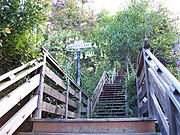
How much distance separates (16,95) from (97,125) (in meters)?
0.91

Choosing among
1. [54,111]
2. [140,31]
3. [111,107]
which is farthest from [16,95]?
[140,31]

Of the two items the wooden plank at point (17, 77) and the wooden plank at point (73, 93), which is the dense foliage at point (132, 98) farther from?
the wooden plank at point (17, 77)

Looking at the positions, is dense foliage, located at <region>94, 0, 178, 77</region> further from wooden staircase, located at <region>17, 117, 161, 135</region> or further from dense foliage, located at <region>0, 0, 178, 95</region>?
wooden staircase, located at <region>17, 117, 161, 135</region>

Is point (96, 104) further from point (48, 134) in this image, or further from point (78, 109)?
point (48, 134)

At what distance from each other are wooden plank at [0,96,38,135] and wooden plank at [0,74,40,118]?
0.43 feet

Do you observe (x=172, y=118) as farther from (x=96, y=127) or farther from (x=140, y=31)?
(x=140, y=31)

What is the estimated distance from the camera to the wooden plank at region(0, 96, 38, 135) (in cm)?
167

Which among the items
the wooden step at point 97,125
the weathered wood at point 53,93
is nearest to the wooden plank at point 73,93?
the weathered wood at point 53,93

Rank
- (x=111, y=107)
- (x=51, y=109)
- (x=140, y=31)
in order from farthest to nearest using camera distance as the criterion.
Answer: (x=140, y=31)
(x=111, y=107)
(x=51, y=109)

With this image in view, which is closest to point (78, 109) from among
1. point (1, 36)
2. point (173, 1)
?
point (1, 36)

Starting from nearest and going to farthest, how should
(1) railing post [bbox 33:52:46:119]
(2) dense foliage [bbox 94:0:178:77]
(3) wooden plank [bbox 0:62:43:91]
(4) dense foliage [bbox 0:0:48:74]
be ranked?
(3) wooden plank [bbox 0:62:43:91]
(4) dense foliage [bbox 0:0:48:74]
(1) railing post [bbox 33:52:46:119]
(2) dense foliage [bbox 94:0:178:77]

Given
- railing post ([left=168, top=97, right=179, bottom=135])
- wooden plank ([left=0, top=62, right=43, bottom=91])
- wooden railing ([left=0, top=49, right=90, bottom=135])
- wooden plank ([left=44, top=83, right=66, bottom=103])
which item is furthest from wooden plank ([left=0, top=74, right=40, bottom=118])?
railing post ([left=168, top=97, right=179, bottom=135])

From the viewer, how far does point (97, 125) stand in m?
2.21

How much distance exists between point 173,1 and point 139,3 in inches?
45.6
